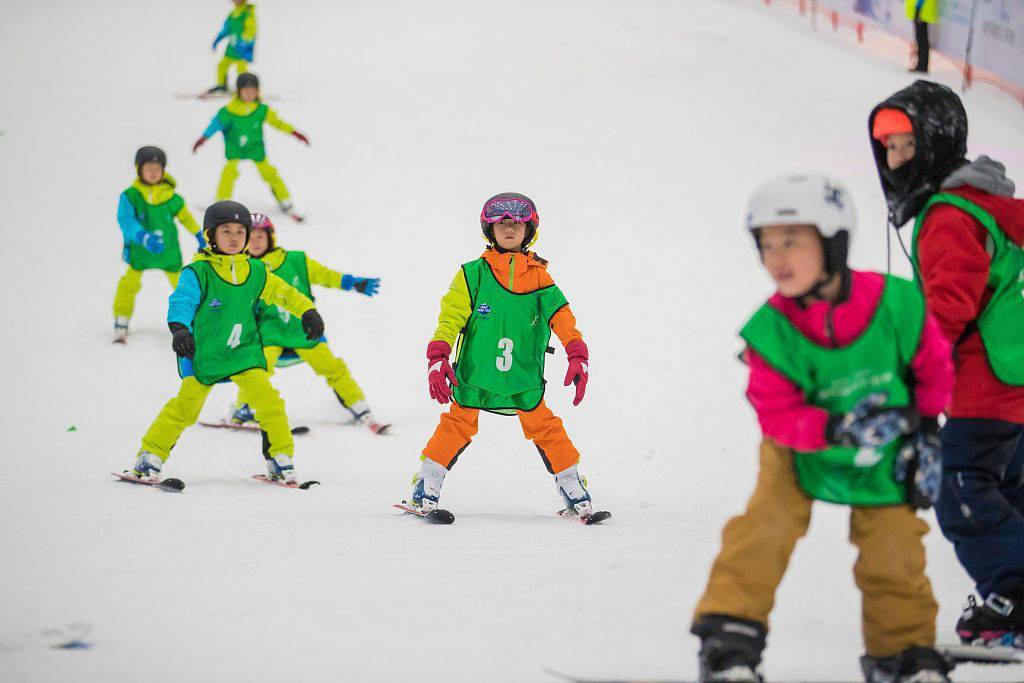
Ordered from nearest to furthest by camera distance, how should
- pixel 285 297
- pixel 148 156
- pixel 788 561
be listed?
pixel 788 561
pixel 285 297
pixel 148 156

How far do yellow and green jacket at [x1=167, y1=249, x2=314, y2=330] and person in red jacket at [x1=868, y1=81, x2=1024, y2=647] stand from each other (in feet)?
11.7

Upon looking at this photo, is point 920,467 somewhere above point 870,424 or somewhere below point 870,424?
below

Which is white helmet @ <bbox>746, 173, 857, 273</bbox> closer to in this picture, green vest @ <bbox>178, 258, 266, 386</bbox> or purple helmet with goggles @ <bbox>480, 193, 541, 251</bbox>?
purple helmet with goggles @ <bbox>480, 193, 541, 251</bbox>

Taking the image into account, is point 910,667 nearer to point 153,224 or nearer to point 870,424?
point 870,424

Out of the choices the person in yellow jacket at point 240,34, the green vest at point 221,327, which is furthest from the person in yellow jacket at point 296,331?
the person in yellow jacket at point 240,34

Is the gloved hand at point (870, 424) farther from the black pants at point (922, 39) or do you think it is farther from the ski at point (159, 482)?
the black pants at point (922, 39)

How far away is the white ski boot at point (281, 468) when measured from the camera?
21.6 feet

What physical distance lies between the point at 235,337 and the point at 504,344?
1.64m

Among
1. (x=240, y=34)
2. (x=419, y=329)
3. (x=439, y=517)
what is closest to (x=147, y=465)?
(x=439, y=517)

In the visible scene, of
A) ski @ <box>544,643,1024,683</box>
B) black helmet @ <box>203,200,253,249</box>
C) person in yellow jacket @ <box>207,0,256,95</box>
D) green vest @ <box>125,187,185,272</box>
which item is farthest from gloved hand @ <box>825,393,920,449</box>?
person in yellow jacket @ <box>207,0,256,95</box>

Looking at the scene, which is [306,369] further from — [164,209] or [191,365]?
[191,365]

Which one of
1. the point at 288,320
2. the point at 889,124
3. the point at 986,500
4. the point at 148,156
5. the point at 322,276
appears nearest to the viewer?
the point at 986,500

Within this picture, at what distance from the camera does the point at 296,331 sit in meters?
8.12

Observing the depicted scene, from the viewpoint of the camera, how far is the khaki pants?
320 centimetres
